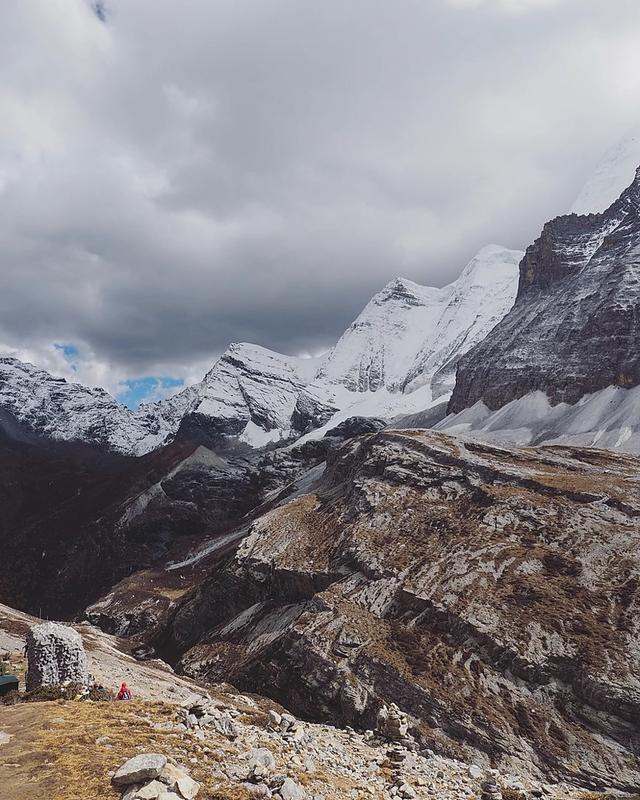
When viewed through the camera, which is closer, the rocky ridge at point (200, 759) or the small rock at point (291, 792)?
the rocky ridge at point (200, 759)

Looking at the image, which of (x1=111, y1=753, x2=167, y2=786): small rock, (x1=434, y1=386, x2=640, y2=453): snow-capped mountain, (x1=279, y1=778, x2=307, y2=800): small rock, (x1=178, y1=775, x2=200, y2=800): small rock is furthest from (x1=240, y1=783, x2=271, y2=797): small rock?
(x1=434, y1=386, x2=640, y2=453): snow-capped mountain

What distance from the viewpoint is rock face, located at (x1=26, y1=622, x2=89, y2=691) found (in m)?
25.4

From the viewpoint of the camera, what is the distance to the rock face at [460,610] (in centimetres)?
3338

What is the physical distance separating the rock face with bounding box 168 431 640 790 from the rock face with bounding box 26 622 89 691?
1545 cm

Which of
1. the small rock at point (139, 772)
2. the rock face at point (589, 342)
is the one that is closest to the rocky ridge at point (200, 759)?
the small rock at point (139, 772)

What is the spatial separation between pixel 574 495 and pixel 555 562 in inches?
475

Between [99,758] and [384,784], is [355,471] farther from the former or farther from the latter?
[99,758]

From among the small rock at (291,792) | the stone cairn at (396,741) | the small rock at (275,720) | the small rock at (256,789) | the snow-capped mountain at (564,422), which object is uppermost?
the snow-capped mountain at (564,422)

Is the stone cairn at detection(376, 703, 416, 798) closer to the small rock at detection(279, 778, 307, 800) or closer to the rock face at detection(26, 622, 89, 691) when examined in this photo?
the small rock at detection(279, 778, 307, 800)


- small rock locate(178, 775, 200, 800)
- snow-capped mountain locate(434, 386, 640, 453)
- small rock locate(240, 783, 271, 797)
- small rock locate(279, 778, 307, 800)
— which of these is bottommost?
small rock locate(279, 778, 307, 800)

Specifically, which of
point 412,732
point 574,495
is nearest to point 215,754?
point 412,732

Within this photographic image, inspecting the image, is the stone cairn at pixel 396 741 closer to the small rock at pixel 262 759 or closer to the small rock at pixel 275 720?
the small rock at pixel 275 720

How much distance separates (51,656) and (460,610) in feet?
98.1

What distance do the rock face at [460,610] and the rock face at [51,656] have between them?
15.4m
